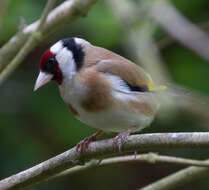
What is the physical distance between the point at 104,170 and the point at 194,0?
6.63 ft

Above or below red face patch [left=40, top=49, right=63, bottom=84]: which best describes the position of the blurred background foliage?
below

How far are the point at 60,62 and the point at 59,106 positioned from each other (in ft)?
4.31

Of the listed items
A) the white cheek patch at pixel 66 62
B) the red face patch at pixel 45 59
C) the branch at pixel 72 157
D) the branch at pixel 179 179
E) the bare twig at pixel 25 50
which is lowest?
the branch at pixel 179 179

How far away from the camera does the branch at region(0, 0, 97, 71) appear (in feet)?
12.0

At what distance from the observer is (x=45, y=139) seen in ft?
17.3

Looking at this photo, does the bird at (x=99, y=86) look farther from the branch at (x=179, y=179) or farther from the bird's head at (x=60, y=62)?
the branch at (x=179, y=179)

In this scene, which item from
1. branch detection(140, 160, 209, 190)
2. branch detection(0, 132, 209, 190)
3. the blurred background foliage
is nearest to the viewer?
branch detection(0, 132, 209, 190)

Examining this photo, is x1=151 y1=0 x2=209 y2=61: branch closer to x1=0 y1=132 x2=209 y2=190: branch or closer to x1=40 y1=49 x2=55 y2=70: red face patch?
x1=0 y1=132 x2=209 y2=190: branch

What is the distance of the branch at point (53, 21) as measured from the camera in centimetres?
366

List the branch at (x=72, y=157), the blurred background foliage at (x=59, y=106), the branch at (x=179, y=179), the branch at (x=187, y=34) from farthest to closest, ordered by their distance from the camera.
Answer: the blurred background foliage at (x=59, y=106)
the branch at (x=179, y=179)
the branch at (x=72, y=157)
the branch at (x=187, y=34)

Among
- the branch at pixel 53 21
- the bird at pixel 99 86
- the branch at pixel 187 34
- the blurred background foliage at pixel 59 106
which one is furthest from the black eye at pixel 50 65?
the branch at pixel 187 34

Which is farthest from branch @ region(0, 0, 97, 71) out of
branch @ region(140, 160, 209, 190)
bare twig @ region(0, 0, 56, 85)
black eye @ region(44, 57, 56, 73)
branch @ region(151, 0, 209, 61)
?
branch @ region(140, 160, 209, 190)

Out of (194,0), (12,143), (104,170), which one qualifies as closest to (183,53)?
(194,0)

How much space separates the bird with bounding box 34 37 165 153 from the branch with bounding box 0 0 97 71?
0.16 metres
